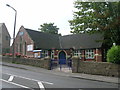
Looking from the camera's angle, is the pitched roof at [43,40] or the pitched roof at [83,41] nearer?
the pitched roof at [83,41]

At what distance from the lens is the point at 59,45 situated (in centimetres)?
3078

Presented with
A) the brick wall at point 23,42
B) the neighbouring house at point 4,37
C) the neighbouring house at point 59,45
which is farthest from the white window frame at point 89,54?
the neighbouring house at point 4,37

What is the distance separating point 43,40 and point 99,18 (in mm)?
16870

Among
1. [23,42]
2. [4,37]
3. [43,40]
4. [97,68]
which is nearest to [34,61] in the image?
[97,68]

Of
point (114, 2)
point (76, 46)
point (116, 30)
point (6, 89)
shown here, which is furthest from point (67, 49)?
point (6, 89)

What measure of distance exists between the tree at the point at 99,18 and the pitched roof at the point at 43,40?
1007cm

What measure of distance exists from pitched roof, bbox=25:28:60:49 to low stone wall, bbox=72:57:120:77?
13.9 metres

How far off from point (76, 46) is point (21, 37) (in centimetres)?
1395

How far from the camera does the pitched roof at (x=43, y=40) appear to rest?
1134 inches

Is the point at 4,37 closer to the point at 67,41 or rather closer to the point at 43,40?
the point at 43,40

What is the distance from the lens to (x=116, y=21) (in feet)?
48.7

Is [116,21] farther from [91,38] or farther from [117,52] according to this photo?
[91,38]

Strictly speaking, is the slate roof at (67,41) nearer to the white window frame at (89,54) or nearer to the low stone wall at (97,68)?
the white window frame at (89,54)

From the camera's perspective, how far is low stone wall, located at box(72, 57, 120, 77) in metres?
13.2
